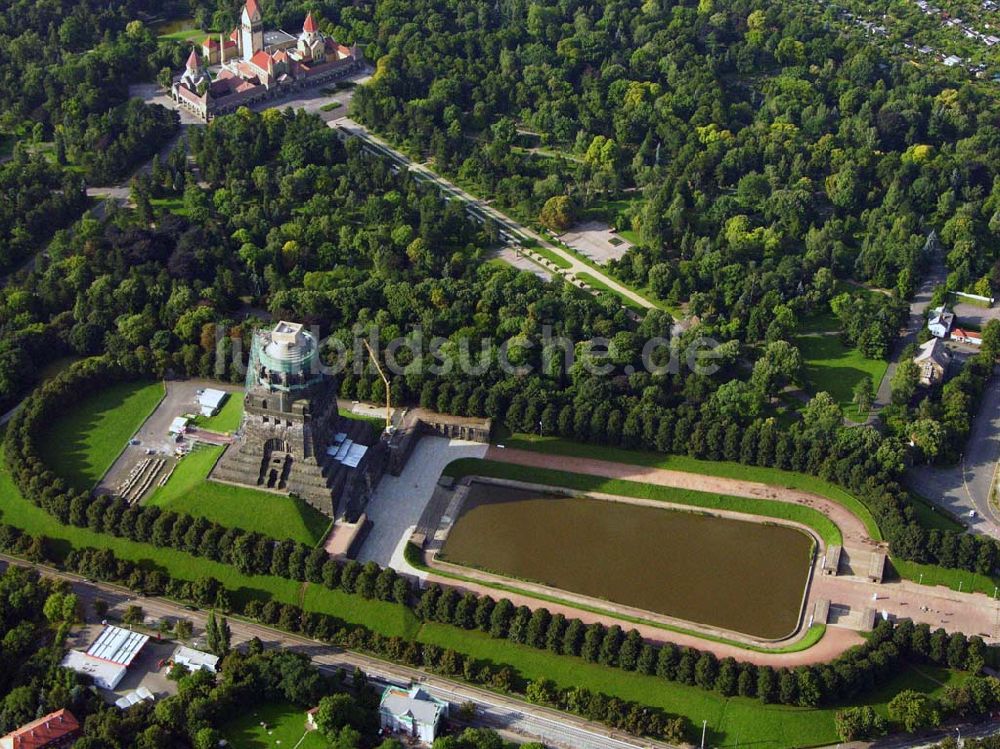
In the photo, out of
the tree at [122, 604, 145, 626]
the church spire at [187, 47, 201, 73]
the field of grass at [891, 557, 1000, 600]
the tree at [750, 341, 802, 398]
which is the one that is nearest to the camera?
the tree at [122, 604, 145, 626]

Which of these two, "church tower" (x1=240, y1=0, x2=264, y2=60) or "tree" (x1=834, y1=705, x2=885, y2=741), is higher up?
"church tower" (x1=240, y1=0, x2=264, y2=60)

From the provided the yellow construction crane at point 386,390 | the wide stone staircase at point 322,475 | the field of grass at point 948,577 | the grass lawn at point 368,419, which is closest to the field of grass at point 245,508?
the wide stone staircase at point 322,475

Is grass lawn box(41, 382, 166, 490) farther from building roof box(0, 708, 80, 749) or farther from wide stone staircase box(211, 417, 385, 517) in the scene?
building roof box(0, 708, 80, 749)

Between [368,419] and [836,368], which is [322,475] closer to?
[368,419]

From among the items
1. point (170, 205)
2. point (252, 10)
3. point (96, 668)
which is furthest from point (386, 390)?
point (252, 10)

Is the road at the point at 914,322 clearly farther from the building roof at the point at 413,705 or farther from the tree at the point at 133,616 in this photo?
the tree at the point at 133,616

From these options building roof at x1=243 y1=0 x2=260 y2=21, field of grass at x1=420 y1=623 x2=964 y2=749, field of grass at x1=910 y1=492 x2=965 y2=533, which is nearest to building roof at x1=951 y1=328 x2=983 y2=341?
field of grass at x1=910 y1=492 x2=965 y2=533

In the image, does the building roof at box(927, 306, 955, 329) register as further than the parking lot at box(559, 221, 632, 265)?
No
